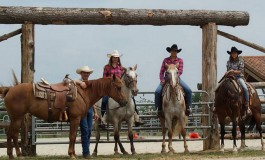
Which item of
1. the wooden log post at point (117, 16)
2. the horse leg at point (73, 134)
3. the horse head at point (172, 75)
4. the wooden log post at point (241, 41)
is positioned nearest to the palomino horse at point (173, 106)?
the horse head at point (172, 75)

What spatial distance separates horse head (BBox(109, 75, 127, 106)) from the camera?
1397 centimetres

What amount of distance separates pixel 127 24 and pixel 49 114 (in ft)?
11.8

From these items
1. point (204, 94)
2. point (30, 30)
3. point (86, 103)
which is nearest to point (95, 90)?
point (86, 103)

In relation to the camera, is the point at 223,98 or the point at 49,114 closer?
the point at 49,114

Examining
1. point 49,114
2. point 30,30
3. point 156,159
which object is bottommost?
point 156,159

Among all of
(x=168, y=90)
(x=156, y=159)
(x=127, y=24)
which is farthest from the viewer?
(x=127, y=24)

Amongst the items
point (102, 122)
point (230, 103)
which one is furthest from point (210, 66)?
point (102, 122)

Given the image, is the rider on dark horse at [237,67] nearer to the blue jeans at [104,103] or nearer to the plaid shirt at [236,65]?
the plaid shirt at [236,65]

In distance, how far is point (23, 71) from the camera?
15508 millimetres

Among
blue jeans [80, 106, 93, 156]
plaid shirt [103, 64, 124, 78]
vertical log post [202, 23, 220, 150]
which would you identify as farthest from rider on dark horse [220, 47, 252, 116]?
blue jeans [80, 106, 93, 156]

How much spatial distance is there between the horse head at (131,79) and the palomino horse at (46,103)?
467 mm

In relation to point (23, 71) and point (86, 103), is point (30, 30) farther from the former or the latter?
point (86, 103)

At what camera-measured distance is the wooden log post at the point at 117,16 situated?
50.5ft

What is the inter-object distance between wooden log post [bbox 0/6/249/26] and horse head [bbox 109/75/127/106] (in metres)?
2.33
